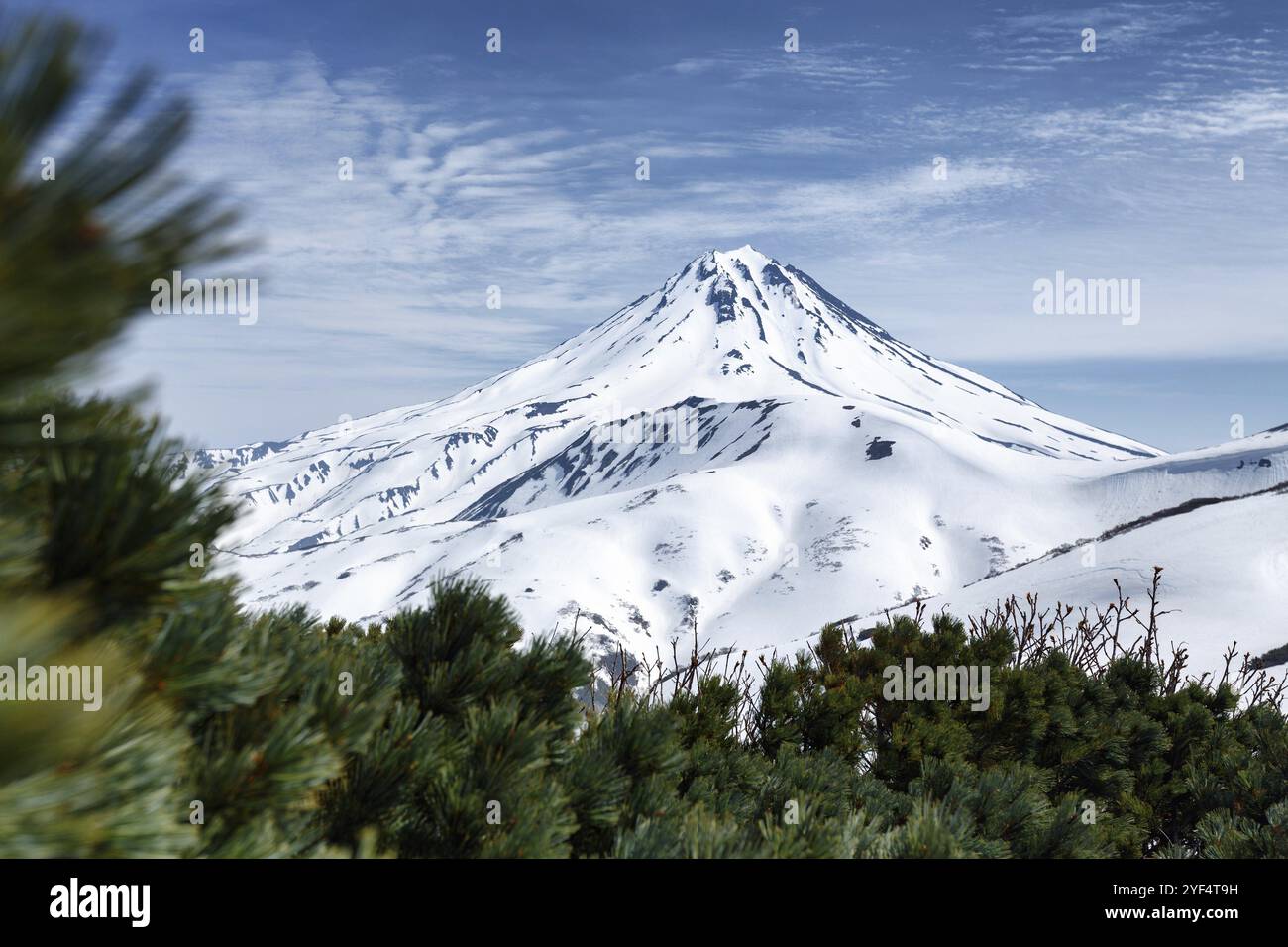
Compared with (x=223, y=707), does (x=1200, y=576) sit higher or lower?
lower

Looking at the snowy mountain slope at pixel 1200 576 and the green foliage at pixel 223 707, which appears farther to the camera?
the snowy mountain slope at pixel 1200 576

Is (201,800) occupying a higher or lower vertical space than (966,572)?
higher

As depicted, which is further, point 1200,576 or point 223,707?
point 1200,576

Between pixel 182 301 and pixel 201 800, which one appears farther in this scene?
pixel 201 800

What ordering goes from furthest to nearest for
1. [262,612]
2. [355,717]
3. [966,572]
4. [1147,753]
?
[966,572], [1147,753], [262,612], [355,717]

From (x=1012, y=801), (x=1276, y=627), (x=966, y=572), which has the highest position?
(x=1012, y=801)

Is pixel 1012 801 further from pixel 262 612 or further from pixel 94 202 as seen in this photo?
pixel 94 202

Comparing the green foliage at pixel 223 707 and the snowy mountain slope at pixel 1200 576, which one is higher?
the green foliage at pixel 223 707

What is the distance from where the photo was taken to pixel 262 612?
2.58 meters

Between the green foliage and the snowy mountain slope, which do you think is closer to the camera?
the green foliage

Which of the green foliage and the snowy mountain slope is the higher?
the green foliage

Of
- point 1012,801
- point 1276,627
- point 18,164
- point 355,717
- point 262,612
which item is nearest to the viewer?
point 18,164

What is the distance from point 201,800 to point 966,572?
18773 centimetres
